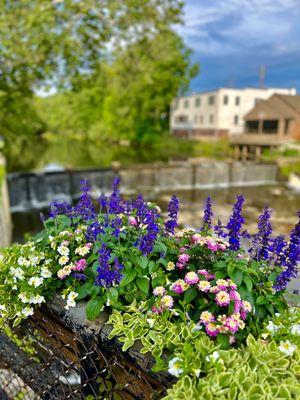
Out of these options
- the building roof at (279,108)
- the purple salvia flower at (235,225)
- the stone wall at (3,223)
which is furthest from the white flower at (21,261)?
the building roof at (279,108)

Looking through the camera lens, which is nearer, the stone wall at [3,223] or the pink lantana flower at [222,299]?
the pink lantana flower at [222,299]

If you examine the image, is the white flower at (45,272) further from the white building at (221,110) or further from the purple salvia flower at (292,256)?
the white building at (221,110)

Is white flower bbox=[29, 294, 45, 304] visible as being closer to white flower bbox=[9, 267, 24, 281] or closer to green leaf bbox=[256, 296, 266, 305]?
white flower bbox=[9, 267, 24, 281]

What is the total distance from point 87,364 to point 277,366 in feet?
3.55

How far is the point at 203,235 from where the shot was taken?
2650mm

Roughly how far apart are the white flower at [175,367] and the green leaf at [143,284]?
580 millimetres

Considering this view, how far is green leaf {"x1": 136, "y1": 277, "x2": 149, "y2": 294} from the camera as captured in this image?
85.9 inches

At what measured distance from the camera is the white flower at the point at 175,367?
1593 mm

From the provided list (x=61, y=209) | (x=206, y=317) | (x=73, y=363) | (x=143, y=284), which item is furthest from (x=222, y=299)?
(x=61, y=209)

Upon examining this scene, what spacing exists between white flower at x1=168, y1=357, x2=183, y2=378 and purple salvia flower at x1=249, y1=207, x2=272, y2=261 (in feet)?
3.90

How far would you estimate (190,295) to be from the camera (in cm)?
207

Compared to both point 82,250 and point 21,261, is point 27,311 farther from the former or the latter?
point 82,250

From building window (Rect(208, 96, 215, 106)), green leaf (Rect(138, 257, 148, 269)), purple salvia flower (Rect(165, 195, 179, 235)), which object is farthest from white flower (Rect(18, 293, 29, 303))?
building window (Rect(208, 96, 215, 106))

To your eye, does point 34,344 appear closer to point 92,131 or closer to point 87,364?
point 87,364
